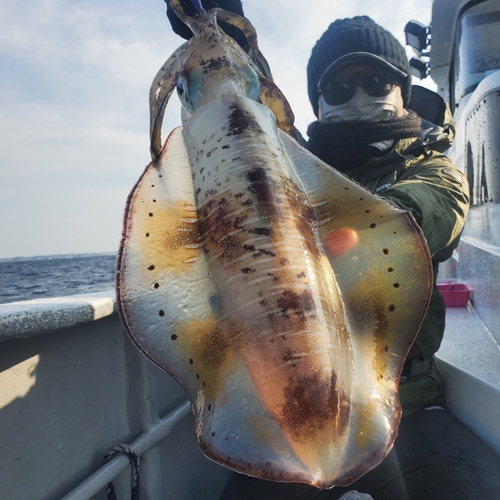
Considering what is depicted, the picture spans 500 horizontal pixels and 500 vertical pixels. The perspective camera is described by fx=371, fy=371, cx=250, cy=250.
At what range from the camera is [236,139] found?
1263mm

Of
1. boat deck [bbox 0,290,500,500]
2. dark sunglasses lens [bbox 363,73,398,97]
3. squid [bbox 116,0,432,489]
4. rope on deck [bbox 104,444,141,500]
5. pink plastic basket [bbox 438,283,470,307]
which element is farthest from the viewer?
pink plastic basket [bbox 438,283,470,307]

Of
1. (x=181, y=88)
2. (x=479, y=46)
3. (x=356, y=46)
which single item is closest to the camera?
(x=181, y=88)

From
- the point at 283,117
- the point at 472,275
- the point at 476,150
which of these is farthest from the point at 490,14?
the point at 283,117

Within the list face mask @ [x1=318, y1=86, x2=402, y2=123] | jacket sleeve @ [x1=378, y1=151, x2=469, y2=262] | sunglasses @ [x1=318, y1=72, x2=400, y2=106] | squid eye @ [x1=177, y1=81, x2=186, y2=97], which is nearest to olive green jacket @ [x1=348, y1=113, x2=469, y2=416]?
jacket sleeve @ [x1=378, y1=151, x2=469, y2=262]

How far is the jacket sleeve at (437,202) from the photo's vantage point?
163cm

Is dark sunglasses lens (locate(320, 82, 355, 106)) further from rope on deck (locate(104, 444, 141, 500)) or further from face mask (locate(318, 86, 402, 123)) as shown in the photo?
rope on deck (locate(104, 444, 141, 500))

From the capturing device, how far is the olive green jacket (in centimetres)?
168

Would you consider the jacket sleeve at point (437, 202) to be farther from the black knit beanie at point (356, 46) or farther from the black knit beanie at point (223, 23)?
the black knit beanie at point (223, 23)

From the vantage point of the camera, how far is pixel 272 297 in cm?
96

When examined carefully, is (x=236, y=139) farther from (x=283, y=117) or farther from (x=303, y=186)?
(x=283, y=117)

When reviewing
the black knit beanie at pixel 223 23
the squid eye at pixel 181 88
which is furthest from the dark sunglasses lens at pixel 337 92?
the squid eye at pixel 181 88

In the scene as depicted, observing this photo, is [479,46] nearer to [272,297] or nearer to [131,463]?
[272,297]

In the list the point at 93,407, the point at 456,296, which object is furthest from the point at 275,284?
the point at 456,296

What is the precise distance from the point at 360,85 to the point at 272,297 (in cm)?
215
